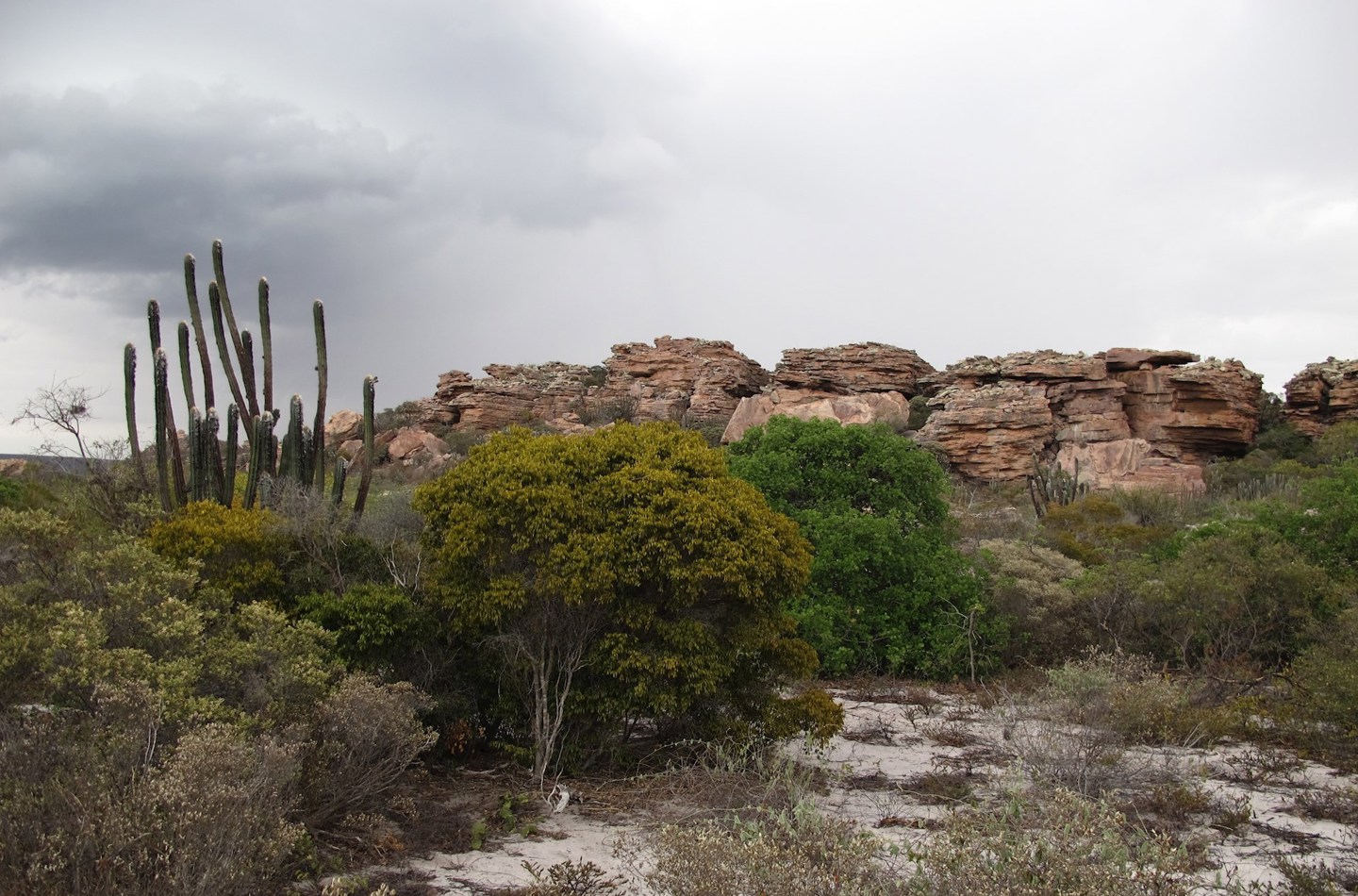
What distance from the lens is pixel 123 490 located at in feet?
43.3

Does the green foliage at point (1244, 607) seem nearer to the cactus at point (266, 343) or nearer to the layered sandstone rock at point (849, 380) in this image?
the cactus at point (266, 343)

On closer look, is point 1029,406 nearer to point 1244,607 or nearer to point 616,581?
point 1244,607

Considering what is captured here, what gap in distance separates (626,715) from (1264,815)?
462 centimetres

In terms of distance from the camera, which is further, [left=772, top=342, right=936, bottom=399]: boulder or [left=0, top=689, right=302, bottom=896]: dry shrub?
[left=772, top=342, right=936, bottom=399]: boulder

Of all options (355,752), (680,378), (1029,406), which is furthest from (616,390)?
(355,752)

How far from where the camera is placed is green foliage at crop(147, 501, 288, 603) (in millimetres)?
8086

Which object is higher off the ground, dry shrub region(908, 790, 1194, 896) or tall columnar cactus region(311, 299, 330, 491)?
tall columnar cactus region(311, 299, 330, 491)

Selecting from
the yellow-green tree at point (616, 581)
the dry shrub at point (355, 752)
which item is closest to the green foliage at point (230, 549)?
the yellow-green tree at point (616, 581)

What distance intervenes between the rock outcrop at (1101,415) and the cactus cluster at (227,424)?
3116cm

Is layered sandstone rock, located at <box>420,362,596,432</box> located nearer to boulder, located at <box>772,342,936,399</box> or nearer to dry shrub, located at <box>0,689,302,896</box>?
Result: boulder, located at <box>772,342,936,399</box>

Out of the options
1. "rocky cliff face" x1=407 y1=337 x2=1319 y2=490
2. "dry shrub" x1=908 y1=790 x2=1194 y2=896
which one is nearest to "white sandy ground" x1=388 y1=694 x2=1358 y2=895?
"dry shrub" x1=908 y1=790 x2=1194 y2=896

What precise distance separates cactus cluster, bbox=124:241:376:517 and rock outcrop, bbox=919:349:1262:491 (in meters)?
31.2

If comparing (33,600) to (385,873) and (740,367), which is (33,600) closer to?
(385,873)

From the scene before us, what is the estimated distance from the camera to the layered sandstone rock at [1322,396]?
41719 millimetres
